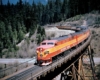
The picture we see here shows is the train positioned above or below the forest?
below

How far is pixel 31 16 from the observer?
8569 cm

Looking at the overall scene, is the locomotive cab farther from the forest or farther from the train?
the forest

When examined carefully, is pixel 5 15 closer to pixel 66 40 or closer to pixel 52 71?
pixel 66 40

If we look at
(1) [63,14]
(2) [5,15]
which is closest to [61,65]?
(2) [5,15]

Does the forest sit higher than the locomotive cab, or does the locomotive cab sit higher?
the forest

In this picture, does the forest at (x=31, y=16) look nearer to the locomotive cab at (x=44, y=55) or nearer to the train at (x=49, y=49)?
the train at (x=49, y=49)

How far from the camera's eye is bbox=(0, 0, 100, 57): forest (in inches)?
2781

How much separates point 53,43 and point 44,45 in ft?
3.95

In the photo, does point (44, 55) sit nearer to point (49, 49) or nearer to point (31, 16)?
point (49, 49)

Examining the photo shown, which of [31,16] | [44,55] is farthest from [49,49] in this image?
[31,16]

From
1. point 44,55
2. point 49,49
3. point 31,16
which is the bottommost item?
point 44,55

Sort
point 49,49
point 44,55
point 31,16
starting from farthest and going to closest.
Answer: point 31,16, point 49,49, point 44,55

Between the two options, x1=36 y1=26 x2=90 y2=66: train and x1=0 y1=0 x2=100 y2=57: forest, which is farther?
x1=0 y1=0 x2=100 y2=57: forest

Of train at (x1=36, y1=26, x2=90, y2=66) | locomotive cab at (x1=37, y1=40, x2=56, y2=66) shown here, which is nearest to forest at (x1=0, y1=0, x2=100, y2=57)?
train at (x1=36, y1=26, x2=90, y2=66)
